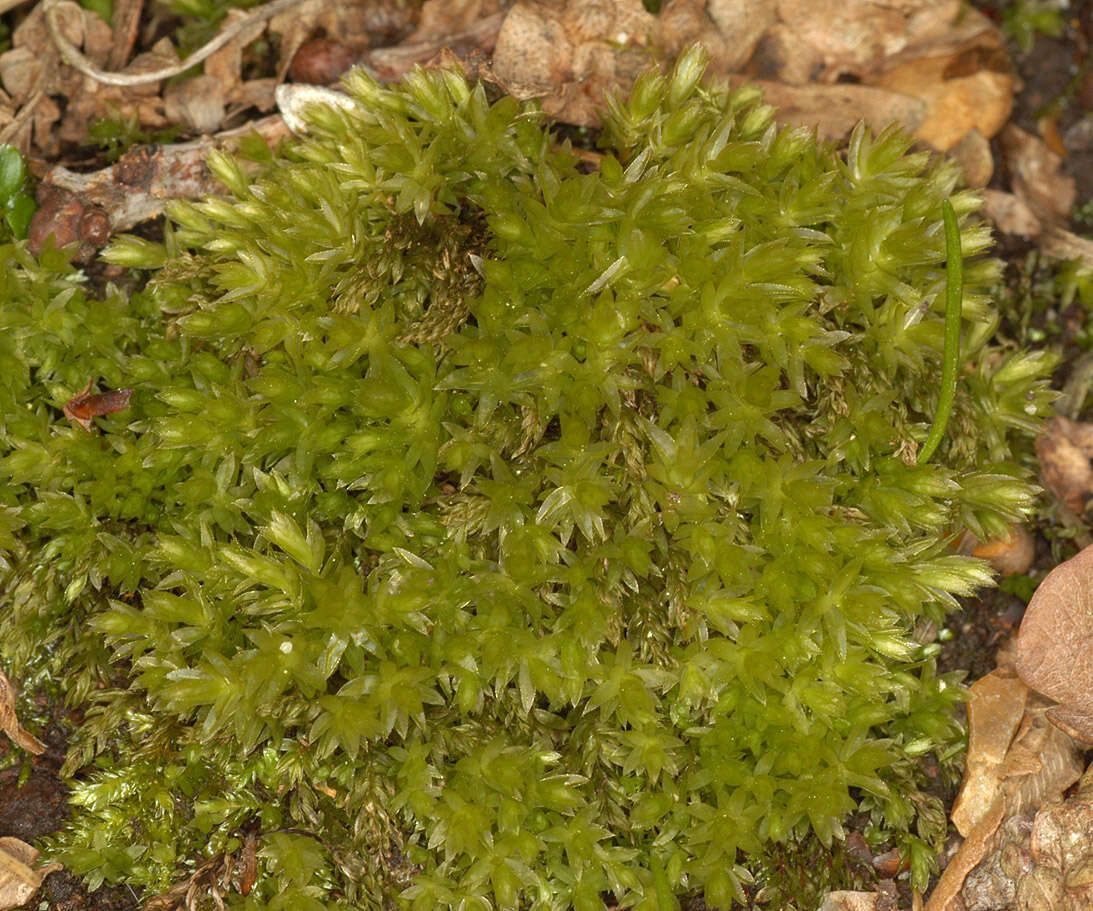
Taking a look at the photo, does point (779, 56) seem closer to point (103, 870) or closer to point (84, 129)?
point (84, 129)

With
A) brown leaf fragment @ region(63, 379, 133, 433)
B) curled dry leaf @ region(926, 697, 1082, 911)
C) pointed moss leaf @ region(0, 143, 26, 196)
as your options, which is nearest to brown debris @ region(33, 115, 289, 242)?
pointed moss leaf @ region(0, 143, 26, 196)

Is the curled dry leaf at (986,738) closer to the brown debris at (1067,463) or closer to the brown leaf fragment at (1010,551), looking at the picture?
the brown leaf fragment at (1010,551)

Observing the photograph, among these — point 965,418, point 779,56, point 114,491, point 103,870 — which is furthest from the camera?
point 779,56

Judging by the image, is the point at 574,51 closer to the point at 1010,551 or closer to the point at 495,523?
the point at 495,523

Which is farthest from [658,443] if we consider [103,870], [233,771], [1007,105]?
[1007,105]

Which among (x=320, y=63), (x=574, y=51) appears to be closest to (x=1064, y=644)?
(x=574, y=51)

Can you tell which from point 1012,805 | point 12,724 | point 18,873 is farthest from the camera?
point 1012,805

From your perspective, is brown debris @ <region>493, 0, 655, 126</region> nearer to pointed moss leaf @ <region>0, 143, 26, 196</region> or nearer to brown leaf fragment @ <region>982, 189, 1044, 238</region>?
brown leaf fragment @ <region>982, 189, 1044, 238</region>

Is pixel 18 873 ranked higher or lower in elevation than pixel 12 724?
lower
